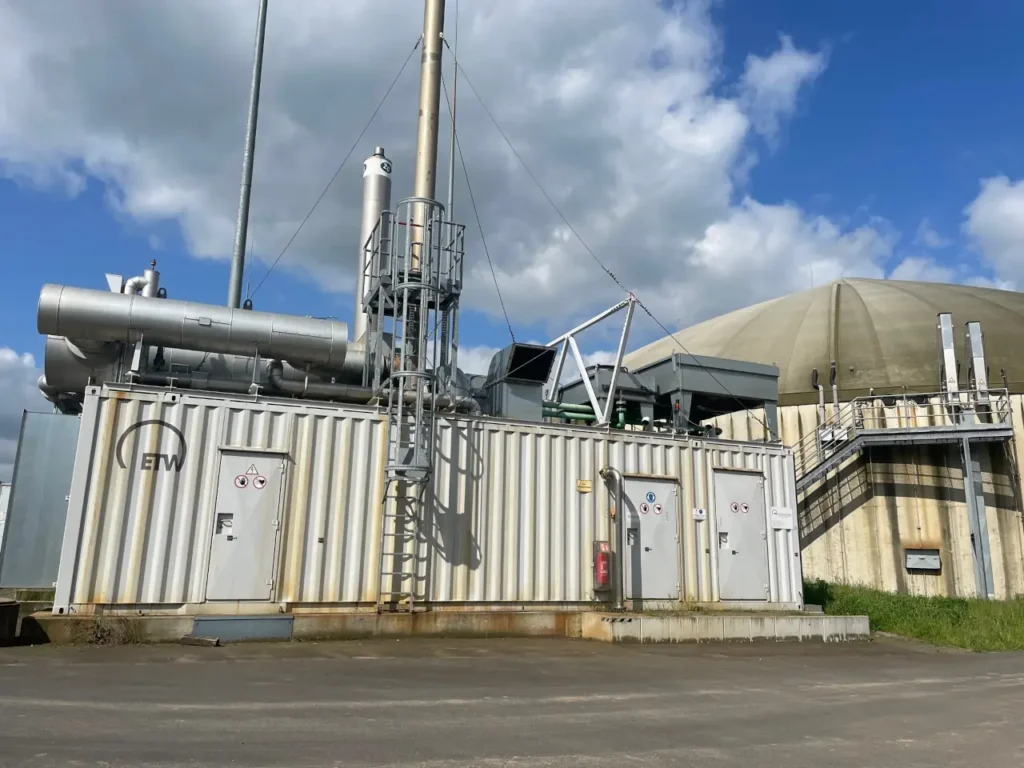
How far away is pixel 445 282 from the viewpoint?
558 inches

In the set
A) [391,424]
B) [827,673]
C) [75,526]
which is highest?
[391,424]

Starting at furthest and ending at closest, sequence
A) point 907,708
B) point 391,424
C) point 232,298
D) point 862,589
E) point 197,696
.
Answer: point 862,589, point 232,298, point 391,424, point 907,708, point 197,696

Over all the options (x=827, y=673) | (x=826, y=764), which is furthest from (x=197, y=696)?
(x=827, y=673)

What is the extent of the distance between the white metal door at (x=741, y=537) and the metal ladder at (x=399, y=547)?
6.69 metres

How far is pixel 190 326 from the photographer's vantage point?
13.0 m

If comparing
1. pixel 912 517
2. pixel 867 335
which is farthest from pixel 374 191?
pixel 867 335

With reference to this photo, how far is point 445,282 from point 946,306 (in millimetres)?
31814

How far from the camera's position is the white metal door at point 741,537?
50.3 feet

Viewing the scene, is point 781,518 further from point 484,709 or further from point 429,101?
point 429,101

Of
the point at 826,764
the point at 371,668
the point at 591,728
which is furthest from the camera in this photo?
the point at 371,668

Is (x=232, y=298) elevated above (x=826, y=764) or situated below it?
above

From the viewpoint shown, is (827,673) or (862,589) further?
(862,589)

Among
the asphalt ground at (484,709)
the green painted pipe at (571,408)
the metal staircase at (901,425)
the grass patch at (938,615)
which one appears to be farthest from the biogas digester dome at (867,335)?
the asphalt ground at (484,709)

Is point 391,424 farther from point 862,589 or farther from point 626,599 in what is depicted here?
point 862,589
